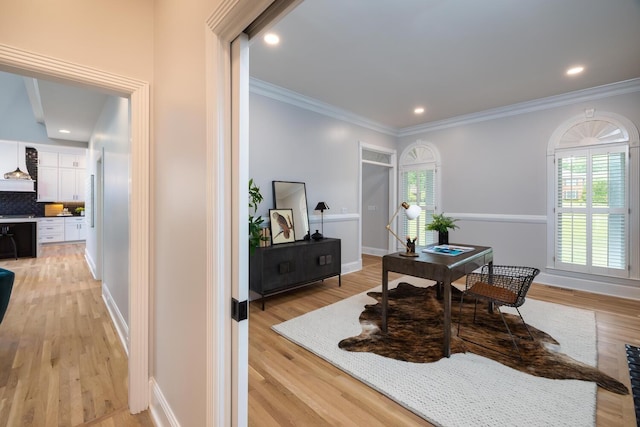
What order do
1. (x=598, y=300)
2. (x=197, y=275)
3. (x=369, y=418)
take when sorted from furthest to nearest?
1. (x=598, y=300)
2. (x=369, y=418)
3. (x=197, y=275)

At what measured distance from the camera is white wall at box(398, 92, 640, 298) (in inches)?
174

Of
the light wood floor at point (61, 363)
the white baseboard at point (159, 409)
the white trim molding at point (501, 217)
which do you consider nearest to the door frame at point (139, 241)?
the white baseboard at point (159, 409)

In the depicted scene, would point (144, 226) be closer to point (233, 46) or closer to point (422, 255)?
point (233, 46)

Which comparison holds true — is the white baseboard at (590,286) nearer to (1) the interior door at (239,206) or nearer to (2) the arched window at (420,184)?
(2) the arched window at (420,184)

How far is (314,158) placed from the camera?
4500 mm

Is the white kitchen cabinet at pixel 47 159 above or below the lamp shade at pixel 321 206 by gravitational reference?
above

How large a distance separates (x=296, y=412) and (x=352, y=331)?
1.15 m

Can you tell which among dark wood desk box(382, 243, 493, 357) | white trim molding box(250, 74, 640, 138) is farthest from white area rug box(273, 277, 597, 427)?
white trim molding box(250, 74, 640, 138)

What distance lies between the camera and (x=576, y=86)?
12.8 feet

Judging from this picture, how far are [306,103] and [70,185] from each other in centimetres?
806

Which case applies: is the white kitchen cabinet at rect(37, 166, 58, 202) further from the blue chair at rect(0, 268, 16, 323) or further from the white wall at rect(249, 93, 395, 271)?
the white wall at rect(249, 93, 395, 271)

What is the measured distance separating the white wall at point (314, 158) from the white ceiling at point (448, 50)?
407 mm

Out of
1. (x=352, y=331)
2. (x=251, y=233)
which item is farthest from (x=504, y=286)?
(x=251, y=233)

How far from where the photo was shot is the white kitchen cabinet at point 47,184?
7711mm
